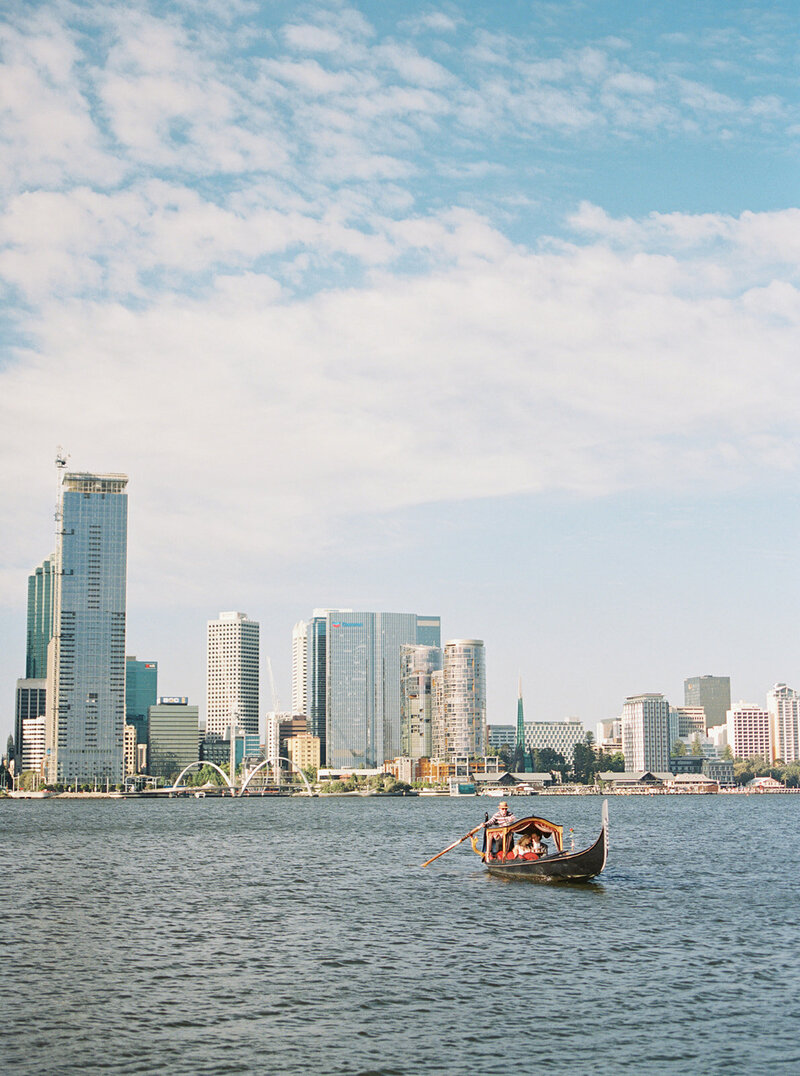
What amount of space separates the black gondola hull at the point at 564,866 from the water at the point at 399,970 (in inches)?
42.7

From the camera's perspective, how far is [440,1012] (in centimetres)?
3762

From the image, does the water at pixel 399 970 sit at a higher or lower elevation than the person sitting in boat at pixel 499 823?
lower

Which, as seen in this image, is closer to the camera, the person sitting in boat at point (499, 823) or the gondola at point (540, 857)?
the gondola at point (540, 857)

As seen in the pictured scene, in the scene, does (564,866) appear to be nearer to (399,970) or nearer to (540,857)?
(540,857)

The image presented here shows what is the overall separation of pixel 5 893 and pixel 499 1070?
4909cm

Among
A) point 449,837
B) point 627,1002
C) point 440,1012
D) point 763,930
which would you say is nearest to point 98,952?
point 440,1012

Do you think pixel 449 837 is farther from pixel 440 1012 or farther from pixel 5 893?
pixel 440 1012

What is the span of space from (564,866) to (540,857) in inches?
119

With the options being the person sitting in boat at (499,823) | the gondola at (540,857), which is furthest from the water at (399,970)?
the person sitting in boat at (499,823)

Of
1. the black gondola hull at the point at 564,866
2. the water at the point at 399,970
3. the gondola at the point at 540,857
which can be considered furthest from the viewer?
the gondola at the point at 540,857

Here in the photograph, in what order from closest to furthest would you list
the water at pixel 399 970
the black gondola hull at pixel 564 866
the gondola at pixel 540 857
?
1. the water at pixel 399 970
2. the black gondola hull at pixel 564 866
3. the gondola at pixel 540 857

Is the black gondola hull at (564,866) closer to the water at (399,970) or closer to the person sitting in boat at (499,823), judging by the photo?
the water at (399,970)

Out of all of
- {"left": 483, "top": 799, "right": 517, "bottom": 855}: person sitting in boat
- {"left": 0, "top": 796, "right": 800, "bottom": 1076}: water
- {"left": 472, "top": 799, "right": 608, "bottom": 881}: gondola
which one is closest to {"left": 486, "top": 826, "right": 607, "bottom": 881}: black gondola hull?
{"left": 472, "top": 799, "right": 608, "bottom": 881}: gondola

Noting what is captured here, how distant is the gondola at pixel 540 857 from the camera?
68.7 metres
